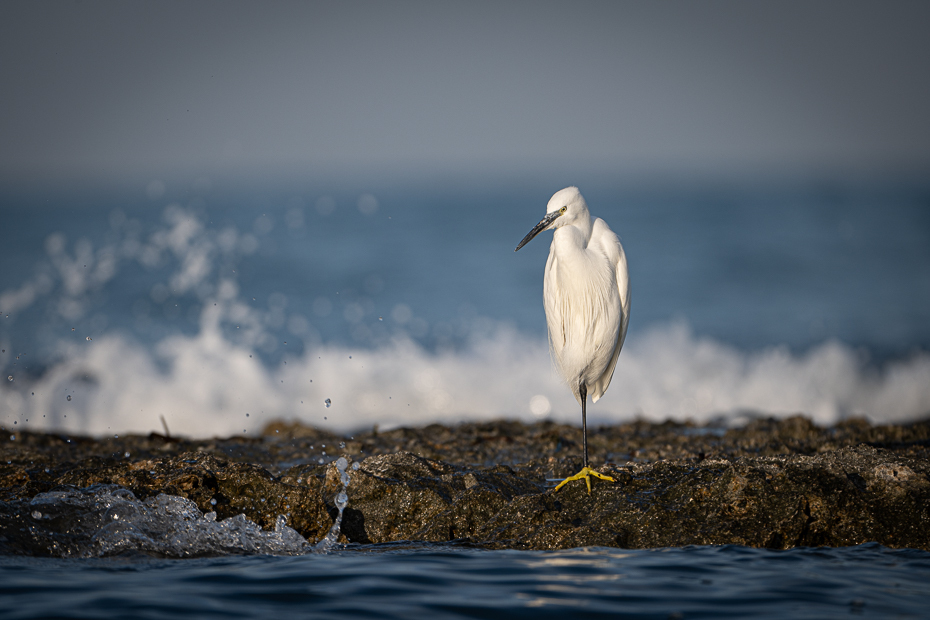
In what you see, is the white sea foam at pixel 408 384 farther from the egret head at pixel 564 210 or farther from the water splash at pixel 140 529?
the water splash at pixel 140 529

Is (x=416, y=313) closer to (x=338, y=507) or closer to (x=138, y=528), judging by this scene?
(x=338, y=507)

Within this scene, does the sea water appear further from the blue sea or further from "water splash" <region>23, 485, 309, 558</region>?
"water splash" <region>23, 485, 309, 558</region>

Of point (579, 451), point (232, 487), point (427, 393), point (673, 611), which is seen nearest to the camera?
point (673, 611)

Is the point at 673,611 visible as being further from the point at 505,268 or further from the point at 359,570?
the point at 505,268

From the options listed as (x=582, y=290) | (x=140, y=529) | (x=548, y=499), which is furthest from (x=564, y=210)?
(x=140, y=529)

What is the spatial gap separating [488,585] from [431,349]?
10662 mm

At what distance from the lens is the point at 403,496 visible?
4.02m

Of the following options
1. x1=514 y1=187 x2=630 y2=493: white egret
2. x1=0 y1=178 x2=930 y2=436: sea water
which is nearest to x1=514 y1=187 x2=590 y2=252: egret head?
x1=514 y1=187 x2=630 y2=493: white egret

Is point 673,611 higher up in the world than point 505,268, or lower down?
lower down

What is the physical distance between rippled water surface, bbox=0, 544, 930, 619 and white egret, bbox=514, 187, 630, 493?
1.68 meters

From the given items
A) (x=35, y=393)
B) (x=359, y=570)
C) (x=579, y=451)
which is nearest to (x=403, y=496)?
(x=359, y=570)

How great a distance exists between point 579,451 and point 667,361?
7.11m

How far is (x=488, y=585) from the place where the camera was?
2982 mm

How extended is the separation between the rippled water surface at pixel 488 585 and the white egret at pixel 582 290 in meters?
1.68
